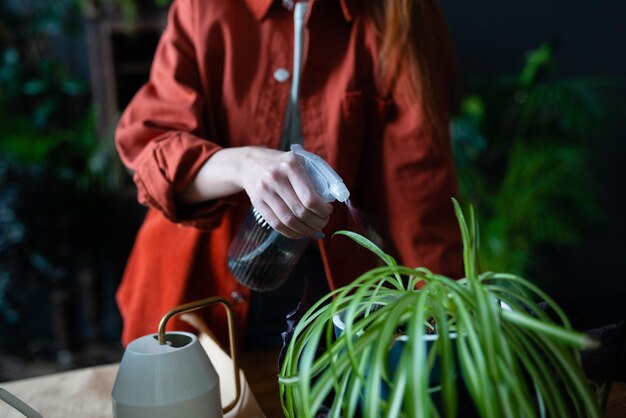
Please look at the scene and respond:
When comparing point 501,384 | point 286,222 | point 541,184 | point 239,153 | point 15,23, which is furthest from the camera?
point 15,23

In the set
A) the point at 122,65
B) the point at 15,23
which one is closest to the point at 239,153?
the point at 122,65

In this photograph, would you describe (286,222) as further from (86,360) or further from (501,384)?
(86,360)

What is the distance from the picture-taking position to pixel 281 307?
2.44 feet

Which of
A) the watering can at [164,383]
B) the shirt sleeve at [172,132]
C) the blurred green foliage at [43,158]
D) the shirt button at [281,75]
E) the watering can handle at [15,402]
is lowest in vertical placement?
the blurred green foliage at [43,158]

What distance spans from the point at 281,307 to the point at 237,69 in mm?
364

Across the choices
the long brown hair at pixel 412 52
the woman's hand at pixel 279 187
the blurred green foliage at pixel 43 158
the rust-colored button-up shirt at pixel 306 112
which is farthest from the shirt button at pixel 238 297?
the blurred green foliage at pixel 43 158

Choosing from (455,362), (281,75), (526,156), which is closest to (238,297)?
(281,75)

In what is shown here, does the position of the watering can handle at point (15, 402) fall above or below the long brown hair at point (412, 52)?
below

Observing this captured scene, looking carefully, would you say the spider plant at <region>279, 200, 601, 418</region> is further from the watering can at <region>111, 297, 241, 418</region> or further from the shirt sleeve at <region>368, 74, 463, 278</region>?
the shirt sleeve at <region>368, 74, 463, 278</region>

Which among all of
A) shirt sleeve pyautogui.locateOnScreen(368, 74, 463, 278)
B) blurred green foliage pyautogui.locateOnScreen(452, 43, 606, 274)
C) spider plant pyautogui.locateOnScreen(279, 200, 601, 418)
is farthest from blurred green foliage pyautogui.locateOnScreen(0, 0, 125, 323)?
spider plant pyautogui.locateOnScreen(279, 200, 601, 418)

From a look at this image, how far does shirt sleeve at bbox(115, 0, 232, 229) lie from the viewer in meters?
0.78

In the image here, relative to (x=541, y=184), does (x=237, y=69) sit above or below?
above

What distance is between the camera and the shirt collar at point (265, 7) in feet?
2.91

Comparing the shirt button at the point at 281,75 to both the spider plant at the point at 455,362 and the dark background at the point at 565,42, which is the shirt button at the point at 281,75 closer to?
the spider plant at the point at 455,362
